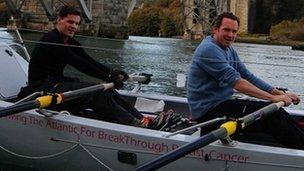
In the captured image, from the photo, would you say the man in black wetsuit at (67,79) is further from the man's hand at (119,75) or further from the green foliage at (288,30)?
the green foliage at (288,30)

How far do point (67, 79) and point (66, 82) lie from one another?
0.19 metres

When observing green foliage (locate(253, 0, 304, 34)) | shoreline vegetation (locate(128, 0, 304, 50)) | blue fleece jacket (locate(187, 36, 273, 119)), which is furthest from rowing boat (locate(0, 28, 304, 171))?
green foliage (locate(253, 0, 304, 34))

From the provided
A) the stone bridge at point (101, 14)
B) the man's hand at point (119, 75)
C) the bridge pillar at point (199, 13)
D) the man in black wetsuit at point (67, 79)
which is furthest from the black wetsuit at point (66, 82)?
the bridge pillar at point (199, 13)

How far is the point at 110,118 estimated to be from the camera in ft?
21.3

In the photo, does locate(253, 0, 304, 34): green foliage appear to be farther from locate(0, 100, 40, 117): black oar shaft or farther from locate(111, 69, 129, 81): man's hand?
locate(0, 100, 40, 117): black oar shaft

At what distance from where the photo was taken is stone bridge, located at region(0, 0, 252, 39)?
177ft

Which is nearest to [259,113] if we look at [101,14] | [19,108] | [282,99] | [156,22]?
[282,99]

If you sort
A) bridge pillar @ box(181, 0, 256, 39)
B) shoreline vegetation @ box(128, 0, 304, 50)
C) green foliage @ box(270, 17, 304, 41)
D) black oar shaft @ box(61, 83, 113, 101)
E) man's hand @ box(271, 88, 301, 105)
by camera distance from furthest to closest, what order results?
shoreline vegetation @ box(128, 0, 304, 50), bridge pillar @ box(181, 0, 256, 39), green foliage @ box(270, 17, 304, 41), black oar shaft @ box(61, 83, 113, 101), man's hand @ box(271, 88, 301, 105)

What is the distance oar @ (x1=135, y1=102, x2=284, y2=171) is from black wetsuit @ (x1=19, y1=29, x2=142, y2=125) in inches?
57.7

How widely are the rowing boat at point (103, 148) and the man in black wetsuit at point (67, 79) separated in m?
0.38

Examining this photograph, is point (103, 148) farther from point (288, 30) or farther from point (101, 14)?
point (288, 30)

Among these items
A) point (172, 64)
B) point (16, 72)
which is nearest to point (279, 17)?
point (172, 64)

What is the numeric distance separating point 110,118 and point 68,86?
1.92ft

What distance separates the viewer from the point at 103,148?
5.95 metres
